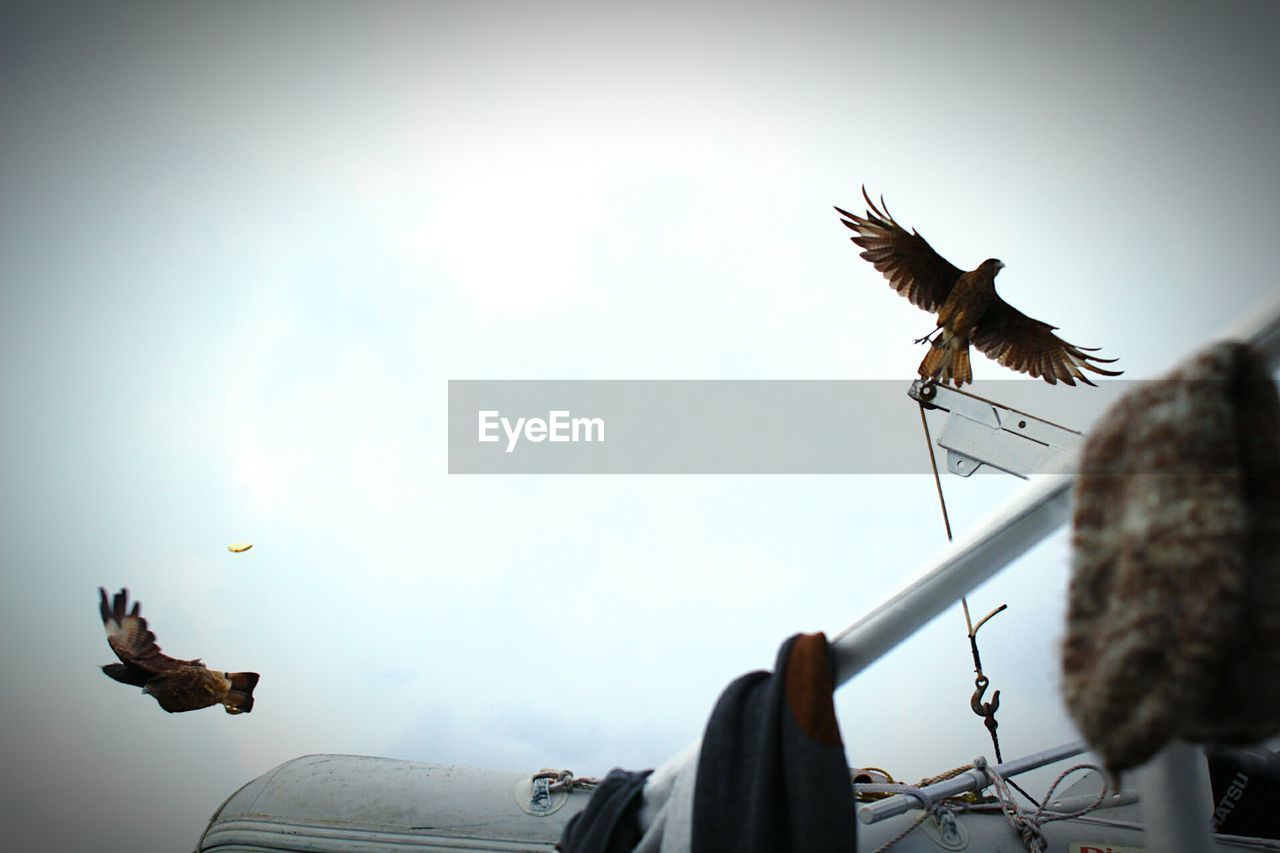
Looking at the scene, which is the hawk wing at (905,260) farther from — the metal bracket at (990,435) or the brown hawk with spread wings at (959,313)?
the metal bracket at (990,435)

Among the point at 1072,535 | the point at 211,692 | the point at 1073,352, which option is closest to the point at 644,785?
the point at 1072,535

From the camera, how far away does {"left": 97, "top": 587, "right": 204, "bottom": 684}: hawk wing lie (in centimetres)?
510

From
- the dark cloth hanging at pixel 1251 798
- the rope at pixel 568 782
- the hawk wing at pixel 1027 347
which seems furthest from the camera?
the hawk wing at pixel 1027 347

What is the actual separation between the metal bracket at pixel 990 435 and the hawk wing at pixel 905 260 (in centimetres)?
151

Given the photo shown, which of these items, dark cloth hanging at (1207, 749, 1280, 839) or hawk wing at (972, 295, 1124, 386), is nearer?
dark cloth hanging at (1207, 749, 1280, 839)

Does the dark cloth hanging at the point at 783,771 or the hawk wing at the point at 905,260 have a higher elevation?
the hawk wing at the point at 905,260

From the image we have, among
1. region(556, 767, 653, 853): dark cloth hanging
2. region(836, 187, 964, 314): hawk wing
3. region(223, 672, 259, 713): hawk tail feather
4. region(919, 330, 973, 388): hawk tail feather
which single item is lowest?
region(223, 672, 259, 713): hawk tail feather

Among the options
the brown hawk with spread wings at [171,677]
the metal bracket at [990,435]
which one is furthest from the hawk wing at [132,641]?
the metal bracket at [990,435]

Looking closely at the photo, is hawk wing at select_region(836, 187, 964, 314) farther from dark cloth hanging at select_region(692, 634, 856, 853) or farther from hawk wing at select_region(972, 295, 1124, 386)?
dark cloth hanging at select_region(692, 634, 856, 853)

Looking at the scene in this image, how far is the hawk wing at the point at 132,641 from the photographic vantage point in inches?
201

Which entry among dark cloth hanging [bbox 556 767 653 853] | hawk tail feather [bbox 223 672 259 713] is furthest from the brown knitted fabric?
hawk tail feather [bbox 223 672 259 713]

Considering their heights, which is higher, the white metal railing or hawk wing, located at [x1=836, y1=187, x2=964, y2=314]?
hawk wing, located at [x1=836, y1=187, x2=964, y2=314]

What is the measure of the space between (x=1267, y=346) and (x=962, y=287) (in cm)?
374

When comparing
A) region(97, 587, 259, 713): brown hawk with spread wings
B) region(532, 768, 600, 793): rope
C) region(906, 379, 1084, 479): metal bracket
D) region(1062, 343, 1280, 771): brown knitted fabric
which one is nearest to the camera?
region(1062, 343, 1280, 771): brown knitted fabric
